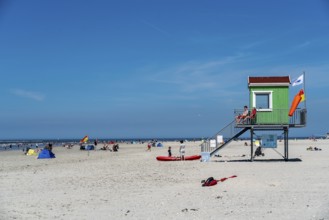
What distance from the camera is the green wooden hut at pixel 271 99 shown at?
83.5ft

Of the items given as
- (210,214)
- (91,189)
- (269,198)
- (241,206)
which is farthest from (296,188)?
(91,189)

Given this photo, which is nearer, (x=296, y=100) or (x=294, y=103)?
(x=296, y=100)

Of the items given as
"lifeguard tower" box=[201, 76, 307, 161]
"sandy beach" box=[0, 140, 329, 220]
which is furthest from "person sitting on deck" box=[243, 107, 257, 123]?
"sandy beach" box=[0, 140, 329, 220]

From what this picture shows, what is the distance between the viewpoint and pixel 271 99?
2548 centimetres

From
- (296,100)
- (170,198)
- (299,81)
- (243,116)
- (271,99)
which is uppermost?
(299,81)

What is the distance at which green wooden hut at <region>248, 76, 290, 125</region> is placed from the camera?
2545 cm

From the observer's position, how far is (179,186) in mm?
15133

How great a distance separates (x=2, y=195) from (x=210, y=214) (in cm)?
762

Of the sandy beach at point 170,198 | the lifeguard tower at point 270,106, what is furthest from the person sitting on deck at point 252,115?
the sandy beach at point 170,198

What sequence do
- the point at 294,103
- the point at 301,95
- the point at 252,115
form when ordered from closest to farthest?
the point at 301,95, the point at 294,103, the point at 252,115

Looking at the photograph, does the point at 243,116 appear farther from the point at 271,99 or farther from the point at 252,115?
the point at 271,99

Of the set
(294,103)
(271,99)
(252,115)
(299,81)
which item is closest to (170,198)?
(252,115)

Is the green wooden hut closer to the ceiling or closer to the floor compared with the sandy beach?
closer to the ceiling

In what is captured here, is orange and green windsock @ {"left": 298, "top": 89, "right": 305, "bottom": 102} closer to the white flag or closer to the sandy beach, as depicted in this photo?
the white flag
